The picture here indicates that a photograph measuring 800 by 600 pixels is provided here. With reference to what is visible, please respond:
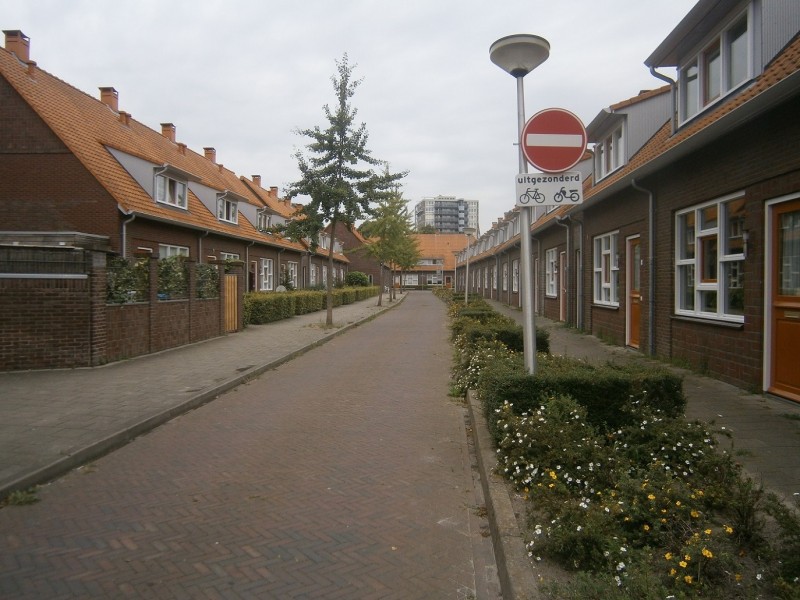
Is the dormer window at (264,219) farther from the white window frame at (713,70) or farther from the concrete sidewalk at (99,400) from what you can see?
the white window frame at (713,70)

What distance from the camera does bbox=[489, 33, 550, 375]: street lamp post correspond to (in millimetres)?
6020

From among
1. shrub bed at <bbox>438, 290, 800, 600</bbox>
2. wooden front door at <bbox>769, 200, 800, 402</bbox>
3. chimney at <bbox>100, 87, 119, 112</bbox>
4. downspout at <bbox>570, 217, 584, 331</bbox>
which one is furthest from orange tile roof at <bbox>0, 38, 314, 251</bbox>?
wooden front door at <bbox>769, 200, 800, 402</bbox>

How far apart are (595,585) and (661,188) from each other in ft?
31.8

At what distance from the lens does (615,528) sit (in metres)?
3.46

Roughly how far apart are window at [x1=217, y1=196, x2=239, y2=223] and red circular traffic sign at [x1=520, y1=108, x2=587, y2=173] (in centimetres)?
2231

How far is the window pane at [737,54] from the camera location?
9166mm

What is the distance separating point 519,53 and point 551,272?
668 inches

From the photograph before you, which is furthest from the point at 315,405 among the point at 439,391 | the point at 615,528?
the point at 615,528

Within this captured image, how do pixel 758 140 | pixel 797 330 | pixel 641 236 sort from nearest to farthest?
pixel 797 330
pixel 758 140
pixel 641 236

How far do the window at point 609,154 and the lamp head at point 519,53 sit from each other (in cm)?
899

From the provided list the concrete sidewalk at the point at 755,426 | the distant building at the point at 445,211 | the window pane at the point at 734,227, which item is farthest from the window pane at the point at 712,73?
the distant building at the point at 445,211

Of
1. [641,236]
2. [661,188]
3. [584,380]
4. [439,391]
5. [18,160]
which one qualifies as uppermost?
[18,160]

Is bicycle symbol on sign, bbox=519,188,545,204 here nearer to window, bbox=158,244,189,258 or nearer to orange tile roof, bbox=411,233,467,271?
window, bbox=158,244,189,258

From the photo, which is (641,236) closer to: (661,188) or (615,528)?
(661,188)
